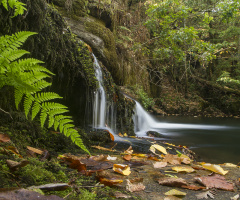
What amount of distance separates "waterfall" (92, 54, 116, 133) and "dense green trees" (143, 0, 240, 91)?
15.2 feet

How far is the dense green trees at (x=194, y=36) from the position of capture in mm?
8613

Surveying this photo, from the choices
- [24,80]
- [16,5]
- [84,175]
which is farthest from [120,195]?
[16,5]

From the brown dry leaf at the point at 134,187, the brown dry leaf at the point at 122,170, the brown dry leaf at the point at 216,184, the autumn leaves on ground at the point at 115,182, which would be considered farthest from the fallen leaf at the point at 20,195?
the brown dry leaf at the point at 216,184

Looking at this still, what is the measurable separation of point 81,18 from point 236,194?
27.0 ft

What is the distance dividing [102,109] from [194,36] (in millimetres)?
5329

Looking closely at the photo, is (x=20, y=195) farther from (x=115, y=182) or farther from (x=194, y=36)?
(x=194, y=36)

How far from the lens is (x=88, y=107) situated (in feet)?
15.7

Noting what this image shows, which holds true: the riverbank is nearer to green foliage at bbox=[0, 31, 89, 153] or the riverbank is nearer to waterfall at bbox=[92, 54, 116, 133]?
green foliage at bbox=[0, 31, 89, 153]

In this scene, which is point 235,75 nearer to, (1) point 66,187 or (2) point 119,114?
(2) point 119,114

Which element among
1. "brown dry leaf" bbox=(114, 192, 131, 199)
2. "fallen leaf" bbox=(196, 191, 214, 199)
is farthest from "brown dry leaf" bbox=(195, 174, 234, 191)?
"brown dry leaf" bbox=(114, 192, 131, 199)

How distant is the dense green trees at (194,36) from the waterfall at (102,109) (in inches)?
182

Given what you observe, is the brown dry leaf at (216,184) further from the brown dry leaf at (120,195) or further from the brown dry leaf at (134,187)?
the brown dry leaf at (120,195)

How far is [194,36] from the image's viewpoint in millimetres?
8227

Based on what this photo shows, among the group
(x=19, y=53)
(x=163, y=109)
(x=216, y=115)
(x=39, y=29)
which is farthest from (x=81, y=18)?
(x=216, y=115)
